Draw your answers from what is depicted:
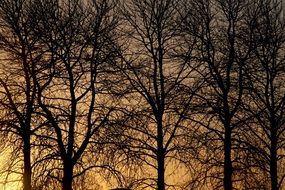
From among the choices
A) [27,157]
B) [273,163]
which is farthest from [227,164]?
[27,157]

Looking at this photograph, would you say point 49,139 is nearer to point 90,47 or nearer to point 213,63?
point 90,47

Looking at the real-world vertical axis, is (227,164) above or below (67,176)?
above

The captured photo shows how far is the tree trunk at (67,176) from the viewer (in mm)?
22219

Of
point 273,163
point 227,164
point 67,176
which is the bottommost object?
point 67,176

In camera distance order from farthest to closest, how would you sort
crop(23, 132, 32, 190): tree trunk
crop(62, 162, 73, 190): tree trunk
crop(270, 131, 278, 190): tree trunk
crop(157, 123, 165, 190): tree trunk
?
crop(270, 131, 278, 190): tree trunk < crop(157, 123, 165, 190): tree trunk < crop(62, 162, 73, 190): tree trunk < crop(23, 132, 32, 190): tree trunk

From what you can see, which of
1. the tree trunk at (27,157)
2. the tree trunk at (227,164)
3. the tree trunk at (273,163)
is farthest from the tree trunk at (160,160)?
the tree trunk at (27,157)

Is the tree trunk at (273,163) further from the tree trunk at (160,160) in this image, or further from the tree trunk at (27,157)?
the tree trunk at (27,157)

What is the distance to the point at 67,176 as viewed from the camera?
2239cm

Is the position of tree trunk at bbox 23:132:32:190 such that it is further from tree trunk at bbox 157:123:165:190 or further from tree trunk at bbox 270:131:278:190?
tree trunk at bbox 270:131:278:190

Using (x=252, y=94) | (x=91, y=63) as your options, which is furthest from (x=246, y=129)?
(x=91, y=63)

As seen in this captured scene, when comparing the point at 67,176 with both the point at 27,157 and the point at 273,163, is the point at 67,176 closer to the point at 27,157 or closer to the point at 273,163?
the point at 27,157

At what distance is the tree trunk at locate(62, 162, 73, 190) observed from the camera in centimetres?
2222

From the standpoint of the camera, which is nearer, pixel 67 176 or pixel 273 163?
pixel 67 176

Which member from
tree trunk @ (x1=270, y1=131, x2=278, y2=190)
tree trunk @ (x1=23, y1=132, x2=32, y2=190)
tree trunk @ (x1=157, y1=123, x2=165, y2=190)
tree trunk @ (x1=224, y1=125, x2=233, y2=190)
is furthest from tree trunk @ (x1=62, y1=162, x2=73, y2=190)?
tree trunk @ (x1=270, y1=131, x2=278, y2=190)
